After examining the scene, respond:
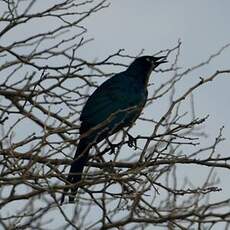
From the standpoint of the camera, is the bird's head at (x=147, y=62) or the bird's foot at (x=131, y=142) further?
the bird's head at (x=147, y=62)

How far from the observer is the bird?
835 cm

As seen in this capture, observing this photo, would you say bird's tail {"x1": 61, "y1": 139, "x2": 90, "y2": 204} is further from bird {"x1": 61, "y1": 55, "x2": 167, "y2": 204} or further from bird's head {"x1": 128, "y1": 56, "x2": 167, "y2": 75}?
bird's head {"x1": 128, "y1": 56, "x2": 167, "y2": 75}

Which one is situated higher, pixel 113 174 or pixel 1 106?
pixel 1 106

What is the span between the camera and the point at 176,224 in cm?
709

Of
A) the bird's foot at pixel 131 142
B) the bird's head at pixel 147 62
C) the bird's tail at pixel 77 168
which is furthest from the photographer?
the bird's head at pixel 147 62

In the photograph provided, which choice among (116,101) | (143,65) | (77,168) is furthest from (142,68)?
(77,168)

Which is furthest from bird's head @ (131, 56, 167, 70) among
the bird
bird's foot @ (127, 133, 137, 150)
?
bird's foot @ (127, 133, 137, 150)

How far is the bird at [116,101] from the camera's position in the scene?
835 centimetres

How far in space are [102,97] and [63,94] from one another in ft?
2.88

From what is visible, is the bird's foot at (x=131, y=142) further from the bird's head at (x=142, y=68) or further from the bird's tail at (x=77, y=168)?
the bird's head at (x=142, y=68)

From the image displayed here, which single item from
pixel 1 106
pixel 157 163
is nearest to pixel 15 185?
pixel 157 163

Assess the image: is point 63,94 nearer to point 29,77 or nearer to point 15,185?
point 29,77

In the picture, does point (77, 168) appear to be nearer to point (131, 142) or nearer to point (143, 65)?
point (131, 142)

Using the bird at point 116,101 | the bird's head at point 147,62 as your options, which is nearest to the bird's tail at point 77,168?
the bird at point 116,101
